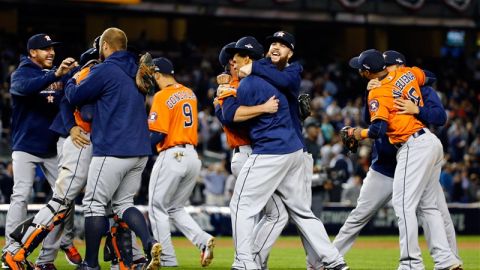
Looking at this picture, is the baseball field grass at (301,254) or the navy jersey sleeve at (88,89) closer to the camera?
the navy jersey sleeve at (88,89)

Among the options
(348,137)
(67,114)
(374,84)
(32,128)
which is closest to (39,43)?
(32,128)

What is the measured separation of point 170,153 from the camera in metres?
11.3

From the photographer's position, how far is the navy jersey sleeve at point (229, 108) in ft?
30.1

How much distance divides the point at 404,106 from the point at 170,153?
8.49 feet

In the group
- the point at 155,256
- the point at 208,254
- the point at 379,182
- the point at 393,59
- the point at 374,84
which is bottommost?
the point at 208,254

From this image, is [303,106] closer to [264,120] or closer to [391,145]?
[264,120]

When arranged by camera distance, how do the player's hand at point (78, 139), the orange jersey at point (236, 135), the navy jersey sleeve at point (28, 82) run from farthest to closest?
1. the navy jersey sleeve at point (28, 82)
2. the orange jersey at point (236, 135)
3. the player's hand at point (78, 139)

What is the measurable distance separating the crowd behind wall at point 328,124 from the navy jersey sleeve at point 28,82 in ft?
18.9

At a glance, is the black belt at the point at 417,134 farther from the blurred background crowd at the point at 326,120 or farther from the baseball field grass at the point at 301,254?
the blurred background crowd at the point at 326,120

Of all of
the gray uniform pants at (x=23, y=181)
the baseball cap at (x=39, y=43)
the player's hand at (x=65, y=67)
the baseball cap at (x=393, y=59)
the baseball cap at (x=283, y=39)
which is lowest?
the gray uniform pants at (x=23, y=181)

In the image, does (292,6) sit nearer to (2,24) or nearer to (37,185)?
→ (2,24)

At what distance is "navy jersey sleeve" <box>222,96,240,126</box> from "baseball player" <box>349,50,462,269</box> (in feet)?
4.74

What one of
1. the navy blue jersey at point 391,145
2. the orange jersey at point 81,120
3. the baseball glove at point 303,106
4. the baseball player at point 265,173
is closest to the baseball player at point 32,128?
the orange jersey at point 81,120

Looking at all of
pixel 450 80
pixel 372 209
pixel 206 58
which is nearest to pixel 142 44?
pixel 206 58
